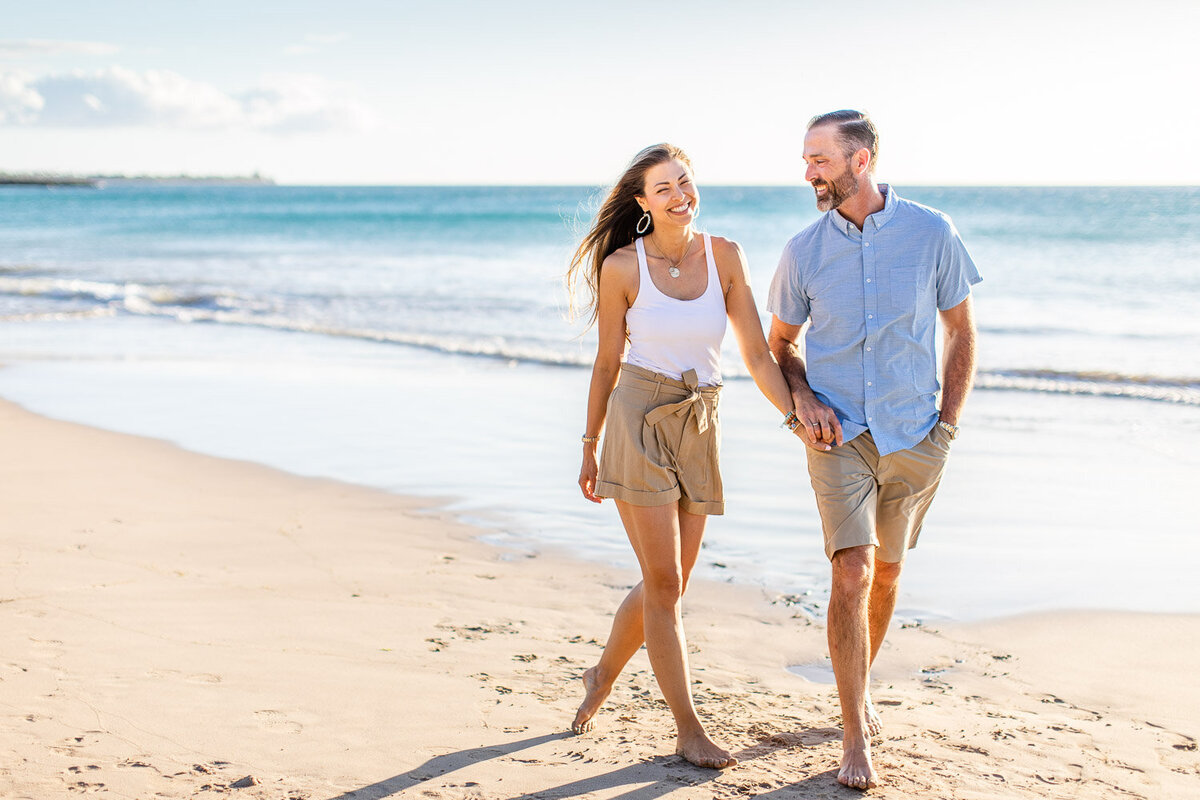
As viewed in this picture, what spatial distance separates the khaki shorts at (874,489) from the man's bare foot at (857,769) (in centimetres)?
60

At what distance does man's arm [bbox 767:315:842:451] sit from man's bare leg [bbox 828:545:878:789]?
37 cm

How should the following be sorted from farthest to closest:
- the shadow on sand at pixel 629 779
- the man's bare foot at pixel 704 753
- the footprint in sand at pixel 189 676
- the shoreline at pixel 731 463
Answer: the shoreline at pixel 731 463, the footprint in sand at pixel 189 676, the man's bare foot at pixel 704 753, the shadow on sand at pixel 629 779

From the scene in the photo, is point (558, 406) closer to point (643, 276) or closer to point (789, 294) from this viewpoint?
point (789, 294)

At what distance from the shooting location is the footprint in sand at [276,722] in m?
3.44

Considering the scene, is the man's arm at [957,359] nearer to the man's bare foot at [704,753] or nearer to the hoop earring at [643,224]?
the hoop earring at [643,224]

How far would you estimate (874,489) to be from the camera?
344cm

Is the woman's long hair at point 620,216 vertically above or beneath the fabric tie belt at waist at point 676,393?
above

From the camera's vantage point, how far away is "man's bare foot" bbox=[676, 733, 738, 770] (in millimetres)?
3254

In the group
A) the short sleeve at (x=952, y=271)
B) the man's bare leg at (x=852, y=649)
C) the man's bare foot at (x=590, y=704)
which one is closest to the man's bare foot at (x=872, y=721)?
the man's bare leg at (x=852, y=649)

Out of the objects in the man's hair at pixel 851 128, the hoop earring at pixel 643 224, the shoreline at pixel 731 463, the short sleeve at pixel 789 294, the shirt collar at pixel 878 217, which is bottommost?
the shoreline at pixel 731 463

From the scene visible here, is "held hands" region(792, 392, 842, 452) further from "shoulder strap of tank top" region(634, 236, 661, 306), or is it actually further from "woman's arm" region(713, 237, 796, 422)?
"shoulder strap of tank top" region(634, 236, 661, 306)

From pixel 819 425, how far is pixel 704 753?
1100 mm

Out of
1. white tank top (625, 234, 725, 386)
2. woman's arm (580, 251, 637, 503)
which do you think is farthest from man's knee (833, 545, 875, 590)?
woman's arm (580, 251, 637, 503)

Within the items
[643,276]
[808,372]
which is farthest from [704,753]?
[643,276]
